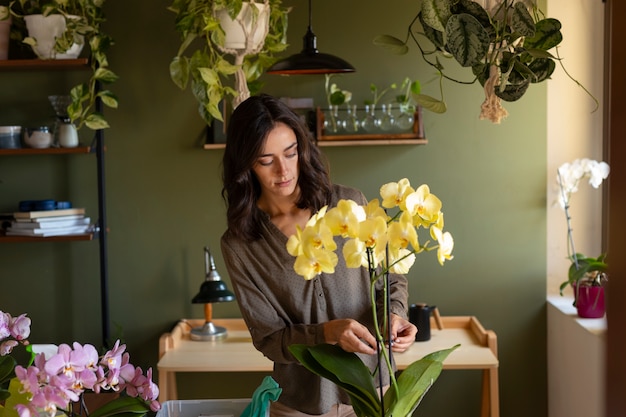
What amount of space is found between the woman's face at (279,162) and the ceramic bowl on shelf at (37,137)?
193 cm

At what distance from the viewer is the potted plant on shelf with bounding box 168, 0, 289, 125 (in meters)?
3.21

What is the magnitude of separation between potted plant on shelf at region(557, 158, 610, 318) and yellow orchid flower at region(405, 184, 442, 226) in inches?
93.0

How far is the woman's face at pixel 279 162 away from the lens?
2031 millimetres

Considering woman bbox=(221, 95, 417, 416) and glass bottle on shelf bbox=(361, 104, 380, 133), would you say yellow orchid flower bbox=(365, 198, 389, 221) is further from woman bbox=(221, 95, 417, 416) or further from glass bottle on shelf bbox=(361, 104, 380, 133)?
glass bottle on shelf bbox=(361, 104, 380, 133)

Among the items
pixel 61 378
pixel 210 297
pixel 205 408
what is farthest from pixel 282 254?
pixel 210 297

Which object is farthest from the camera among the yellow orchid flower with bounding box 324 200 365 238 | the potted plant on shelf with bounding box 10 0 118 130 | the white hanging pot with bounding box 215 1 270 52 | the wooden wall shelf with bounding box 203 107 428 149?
the wooden wall shelf with bounding box 203 107 428 149

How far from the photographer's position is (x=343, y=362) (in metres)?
1.39

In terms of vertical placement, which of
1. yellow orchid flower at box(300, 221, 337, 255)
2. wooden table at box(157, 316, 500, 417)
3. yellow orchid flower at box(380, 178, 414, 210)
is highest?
yellow orchid flower at box(380, 178, 414, 210)

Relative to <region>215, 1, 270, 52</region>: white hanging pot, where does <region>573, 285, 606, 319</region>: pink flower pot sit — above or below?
below

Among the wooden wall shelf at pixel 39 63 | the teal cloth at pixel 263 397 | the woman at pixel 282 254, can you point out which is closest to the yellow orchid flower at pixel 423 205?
the teal cloth at pixel 263 397

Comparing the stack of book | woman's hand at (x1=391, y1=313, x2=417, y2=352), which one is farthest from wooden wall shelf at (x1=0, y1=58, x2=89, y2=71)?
woman's hand at (x1=391, y1=313, x2=417, y2=352)

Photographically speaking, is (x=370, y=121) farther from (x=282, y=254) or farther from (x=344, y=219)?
(x=344, y=219)

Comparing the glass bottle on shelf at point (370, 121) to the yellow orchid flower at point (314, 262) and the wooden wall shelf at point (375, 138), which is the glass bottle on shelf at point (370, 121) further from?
the yellow orchid flower at point (314, 262)

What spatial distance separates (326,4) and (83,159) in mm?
1348
